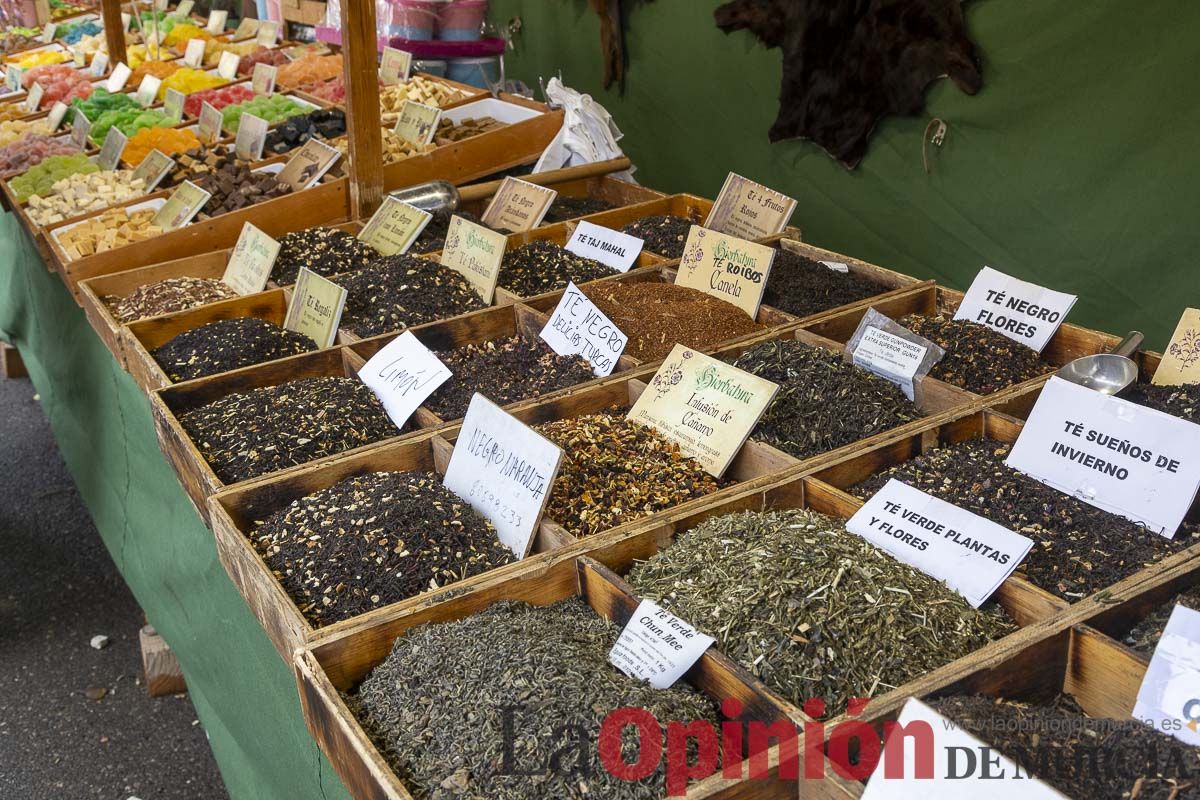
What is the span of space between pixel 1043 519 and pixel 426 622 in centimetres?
84

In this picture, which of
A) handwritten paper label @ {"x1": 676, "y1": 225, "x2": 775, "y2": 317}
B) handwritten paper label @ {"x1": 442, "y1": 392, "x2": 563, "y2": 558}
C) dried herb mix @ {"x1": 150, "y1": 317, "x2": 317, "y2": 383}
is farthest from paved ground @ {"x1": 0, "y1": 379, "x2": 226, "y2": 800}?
handwritten paper label @ {"x1": 676, "y1": 225, "x2": 775, "y2": 317}

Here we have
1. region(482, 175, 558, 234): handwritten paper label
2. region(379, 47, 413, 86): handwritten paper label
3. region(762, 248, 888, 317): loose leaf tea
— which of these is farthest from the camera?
region(379, 47, 413, 86): handwritten paper label

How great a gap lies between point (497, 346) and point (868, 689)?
4.01ft

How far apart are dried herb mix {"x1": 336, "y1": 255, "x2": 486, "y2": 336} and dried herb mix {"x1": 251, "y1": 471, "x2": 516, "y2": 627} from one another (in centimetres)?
72

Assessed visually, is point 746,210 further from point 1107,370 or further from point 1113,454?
point 1113,454

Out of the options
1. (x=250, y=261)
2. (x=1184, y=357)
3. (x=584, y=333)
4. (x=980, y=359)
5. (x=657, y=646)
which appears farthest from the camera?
(x=250, y=261)

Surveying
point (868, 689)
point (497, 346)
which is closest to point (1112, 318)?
point (497, 346)

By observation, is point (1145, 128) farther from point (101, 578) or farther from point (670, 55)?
point (101, 578)

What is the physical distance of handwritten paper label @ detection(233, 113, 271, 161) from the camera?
133 inches

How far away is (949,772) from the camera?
0.84 m

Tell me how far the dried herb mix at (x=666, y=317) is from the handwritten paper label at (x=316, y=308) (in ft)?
1.74

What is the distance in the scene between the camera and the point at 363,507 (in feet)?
4.74

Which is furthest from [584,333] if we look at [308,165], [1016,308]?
[308,165]

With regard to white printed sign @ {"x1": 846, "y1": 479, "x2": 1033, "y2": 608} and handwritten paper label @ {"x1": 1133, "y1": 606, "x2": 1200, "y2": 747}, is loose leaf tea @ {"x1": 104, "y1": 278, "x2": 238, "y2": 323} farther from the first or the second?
handwritten paper label @ {"x1": 1133, "y1": 606, "x2": 1200, "y2": 747}
